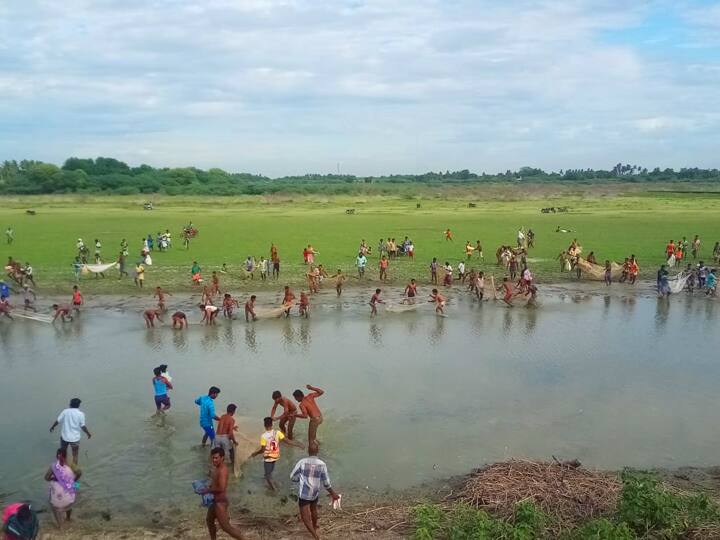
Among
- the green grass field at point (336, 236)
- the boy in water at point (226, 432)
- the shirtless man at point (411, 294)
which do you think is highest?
the green grass field at point (336, 236)

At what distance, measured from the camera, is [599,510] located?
9367 millimetres

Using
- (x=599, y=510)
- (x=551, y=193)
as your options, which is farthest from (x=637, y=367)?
(x=551, y=193)

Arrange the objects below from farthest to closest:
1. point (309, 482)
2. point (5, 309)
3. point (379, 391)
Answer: point (5, 309), point (379, 391), point (309, 482)

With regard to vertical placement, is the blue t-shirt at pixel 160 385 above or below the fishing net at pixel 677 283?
below

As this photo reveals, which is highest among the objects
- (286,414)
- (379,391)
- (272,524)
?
(286,414)

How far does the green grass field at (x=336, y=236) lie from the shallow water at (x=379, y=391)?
7.99m

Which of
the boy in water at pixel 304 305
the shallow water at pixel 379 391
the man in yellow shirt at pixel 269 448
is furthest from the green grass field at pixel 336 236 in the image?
the man in yellow shirt at pixel 269 448

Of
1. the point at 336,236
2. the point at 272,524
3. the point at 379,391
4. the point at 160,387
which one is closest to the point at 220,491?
the point at 272,524

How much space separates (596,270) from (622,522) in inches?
922

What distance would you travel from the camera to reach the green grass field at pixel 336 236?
1246 inches

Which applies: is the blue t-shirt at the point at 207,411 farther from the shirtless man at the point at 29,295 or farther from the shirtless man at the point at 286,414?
the shirtless man at the point at 29,295

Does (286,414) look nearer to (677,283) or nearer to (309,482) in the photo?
(309,482)

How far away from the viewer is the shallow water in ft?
37.3

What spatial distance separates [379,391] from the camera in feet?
49.4
